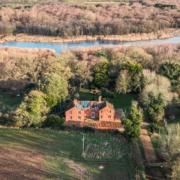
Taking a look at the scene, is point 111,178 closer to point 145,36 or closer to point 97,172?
point 97,172

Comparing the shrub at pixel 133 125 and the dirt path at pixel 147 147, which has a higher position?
the shrub at pixel 133 125

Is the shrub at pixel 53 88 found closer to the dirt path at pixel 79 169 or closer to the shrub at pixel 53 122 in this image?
the shrub at pixel 53 122

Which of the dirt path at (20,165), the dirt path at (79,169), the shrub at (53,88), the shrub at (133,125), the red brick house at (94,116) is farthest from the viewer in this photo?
the shrub at (53,88)

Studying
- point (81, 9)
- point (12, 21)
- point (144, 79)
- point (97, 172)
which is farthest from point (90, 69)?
point (81, 9)

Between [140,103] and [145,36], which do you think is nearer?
[140,103]

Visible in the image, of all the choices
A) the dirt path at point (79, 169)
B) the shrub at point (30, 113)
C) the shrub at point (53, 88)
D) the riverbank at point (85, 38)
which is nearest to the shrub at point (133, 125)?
the dirt path at point (79, 169)

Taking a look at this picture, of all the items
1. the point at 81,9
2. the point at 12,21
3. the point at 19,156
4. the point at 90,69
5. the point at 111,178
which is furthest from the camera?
the point at 81,9

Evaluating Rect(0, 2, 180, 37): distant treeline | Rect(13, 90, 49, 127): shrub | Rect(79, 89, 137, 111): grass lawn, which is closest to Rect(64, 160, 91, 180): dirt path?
Rect(13, 90, 49, 127): shrub
